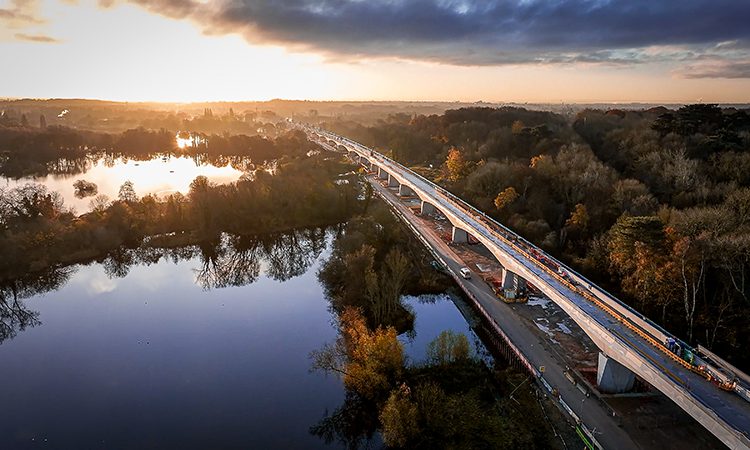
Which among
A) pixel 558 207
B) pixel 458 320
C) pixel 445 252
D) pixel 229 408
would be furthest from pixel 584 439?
pixel 558 207

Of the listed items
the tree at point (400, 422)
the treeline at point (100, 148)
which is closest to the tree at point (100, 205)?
the treeline at point (100, 148)

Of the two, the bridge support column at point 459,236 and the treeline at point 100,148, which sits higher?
the treeline at point 100,148

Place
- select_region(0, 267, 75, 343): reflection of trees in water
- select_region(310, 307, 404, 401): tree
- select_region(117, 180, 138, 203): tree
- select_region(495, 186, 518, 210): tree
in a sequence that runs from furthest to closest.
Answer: select_region(117, 180, 138, 203): tree
select_region(495, 186, 518, 210): tree
select_region(0, 267, 75, 343): reflection of trees in water
select_region(310, 307, 404, 401): tree

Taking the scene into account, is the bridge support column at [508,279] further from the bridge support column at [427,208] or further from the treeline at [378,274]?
the bridge support column at [427,208]

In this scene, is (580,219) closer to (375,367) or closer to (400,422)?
(375,367)

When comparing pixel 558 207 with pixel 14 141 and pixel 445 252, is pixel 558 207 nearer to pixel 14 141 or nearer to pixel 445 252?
pixel 445 252

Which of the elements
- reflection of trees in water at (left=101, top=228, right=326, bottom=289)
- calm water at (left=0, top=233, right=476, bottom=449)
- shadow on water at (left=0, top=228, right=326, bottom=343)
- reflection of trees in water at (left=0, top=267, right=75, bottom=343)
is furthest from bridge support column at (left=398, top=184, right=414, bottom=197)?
reflection of trees in water at (left=0, top=267, right=75, bottom=343)

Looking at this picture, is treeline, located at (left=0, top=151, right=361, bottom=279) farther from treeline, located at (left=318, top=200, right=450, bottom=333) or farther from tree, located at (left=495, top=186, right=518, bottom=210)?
tree, located at (left=495, top=186, right=518, bottom=210)
